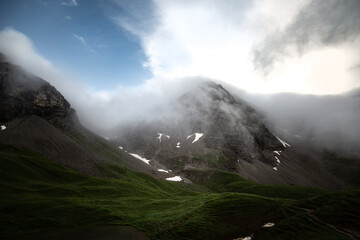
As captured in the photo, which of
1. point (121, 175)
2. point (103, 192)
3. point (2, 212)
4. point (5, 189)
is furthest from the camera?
point (121, 175)

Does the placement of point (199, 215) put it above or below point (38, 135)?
below

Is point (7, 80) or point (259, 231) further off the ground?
point (7, 80)

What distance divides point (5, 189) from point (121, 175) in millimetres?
79608

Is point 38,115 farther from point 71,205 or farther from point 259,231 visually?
point 259,231

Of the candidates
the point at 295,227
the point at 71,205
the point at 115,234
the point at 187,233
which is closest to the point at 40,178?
the point at 71,205

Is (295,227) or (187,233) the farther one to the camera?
(187,233)

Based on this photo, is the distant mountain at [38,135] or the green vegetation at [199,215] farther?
the distant mountain at [38,135]

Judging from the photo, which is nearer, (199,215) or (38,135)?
(199,215)

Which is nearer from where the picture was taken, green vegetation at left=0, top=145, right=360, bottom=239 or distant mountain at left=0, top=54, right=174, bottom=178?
green vegetation at left=0, top=145, right=360, bottom=239

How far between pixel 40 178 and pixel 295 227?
98898mm

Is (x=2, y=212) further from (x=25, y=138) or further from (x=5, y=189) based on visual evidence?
(x=25, y=138)

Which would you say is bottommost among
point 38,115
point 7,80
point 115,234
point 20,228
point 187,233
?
point 20,228

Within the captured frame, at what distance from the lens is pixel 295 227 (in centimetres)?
3475

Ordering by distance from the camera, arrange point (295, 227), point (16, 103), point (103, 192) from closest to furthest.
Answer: point (295, 227) < point (103, 192) < point (16, 103)
